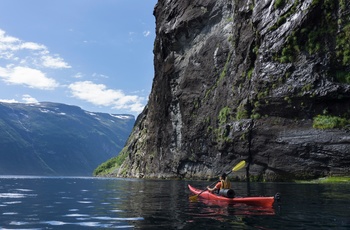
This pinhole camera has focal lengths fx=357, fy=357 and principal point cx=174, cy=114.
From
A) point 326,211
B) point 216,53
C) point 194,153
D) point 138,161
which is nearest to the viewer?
→ point 326,211

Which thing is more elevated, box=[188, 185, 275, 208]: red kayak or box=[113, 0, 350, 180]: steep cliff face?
box=[113, 0, 350, 180]: steep cliff face

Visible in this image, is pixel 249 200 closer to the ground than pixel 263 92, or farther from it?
closer to the ground

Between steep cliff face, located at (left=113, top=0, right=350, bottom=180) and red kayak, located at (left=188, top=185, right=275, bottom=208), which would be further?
steep cliff face, located at (left=113, top=0, right=350, bottom=180)

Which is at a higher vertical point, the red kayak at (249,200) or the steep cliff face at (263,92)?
the steep cliff face at (263,92)

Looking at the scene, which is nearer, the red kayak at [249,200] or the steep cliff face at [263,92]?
the red kayak at [249,200]

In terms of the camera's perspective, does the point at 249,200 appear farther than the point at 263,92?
No

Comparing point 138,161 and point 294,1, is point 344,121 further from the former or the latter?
point 138,161

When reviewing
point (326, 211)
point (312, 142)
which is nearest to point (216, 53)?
point (312, 142)

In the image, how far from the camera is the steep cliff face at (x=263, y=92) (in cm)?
4738

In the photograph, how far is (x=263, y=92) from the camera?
5400 cm

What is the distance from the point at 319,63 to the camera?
49906 mm

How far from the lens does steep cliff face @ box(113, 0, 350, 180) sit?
4738cm

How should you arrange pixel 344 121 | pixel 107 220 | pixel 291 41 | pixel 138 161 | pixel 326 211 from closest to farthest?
pixel 107 220, pixel 326 211, pixel 344 121, pixel 291 41, pixel 138 161

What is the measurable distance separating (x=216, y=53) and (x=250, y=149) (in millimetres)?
27814
